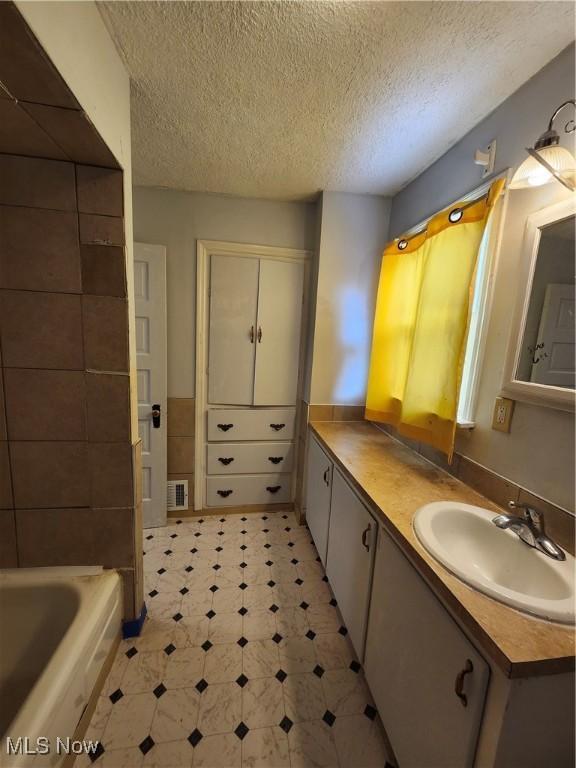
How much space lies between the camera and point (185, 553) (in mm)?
2047

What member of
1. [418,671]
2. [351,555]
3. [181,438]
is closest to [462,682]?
[418,671]

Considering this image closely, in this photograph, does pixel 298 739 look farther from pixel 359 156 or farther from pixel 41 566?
pixel 359 156

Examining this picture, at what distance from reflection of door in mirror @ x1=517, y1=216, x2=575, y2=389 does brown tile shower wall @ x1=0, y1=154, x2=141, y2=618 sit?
60.9 inches

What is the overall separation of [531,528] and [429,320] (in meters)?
0.91

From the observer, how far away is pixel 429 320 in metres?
1.46

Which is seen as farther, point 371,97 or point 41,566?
point 41,566

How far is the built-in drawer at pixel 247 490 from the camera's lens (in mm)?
2457

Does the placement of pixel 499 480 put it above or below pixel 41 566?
above

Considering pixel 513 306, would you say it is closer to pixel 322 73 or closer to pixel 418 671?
pixel 322 73

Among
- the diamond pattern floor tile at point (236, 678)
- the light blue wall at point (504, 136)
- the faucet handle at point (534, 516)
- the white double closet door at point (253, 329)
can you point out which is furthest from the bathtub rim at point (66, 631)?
the light blue wall at point (504, 136)

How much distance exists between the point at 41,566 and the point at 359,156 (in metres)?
2.54

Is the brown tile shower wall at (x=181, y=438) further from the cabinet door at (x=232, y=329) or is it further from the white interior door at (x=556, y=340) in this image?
the white interior door at (x=556, y=340)

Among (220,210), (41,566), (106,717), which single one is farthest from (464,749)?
(220,210)

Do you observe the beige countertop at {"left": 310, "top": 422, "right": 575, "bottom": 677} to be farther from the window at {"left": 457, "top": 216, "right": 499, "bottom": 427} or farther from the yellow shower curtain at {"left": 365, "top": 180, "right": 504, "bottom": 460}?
the window at {"left": 457, "top": 216, "right": 499, "bottom": 427}
